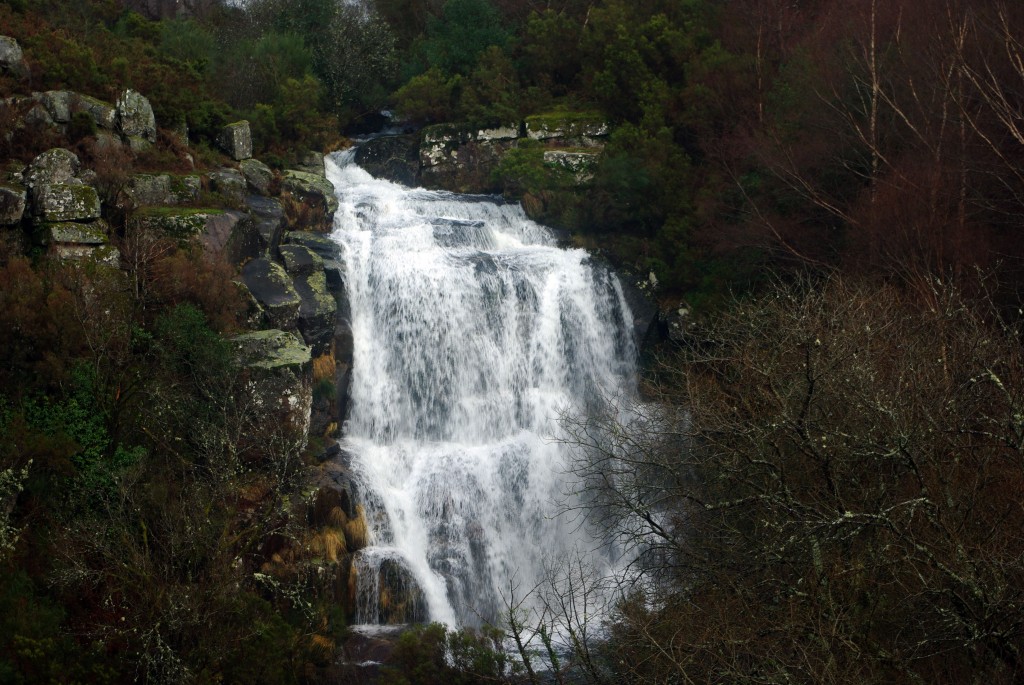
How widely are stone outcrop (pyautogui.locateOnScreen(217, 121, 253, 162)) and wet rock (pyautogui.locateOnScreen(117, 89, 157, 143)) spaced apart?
2.49 meters

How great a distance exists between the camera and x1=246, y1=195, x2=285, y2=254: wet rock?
21.1 meters

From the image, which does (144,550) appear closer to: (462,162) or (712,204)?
(712,204)

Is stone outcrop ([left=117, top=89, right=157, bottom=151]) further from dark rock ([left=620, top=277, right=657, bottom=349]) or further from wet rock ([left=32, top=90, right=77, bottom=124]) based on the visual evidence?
dark rock ([left=620, top=277, right=657, bottom=349])

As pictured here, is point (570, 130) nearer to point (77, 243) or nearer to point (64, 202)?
point (64, 202)

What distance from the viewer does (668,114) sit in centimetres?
2861

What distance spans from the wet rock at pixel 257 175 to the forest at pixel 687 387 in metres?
1.19

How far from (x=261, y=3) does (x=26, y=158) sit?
20.8 meters

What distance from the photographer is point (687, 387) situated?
16.2 m

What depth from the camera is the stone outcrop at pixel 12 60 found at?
19.8m

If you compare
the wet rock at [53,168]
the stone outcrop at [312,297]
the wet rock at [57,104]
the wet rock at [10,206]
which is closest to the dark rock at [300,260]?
the stone outcrop at [312,297]

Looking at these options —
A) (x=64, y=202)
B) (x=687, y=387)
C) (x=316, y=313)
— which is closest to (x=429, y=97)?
(x=316, y=313)

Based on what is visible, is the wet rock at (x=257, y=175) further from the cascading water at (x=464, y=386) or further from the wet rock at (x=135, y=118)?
the wet rock at (x=135, y=118)

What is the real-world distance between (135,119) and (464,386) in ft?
32.5

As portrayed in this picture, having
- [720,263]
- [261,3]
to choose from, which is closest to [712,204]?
[720,263]
